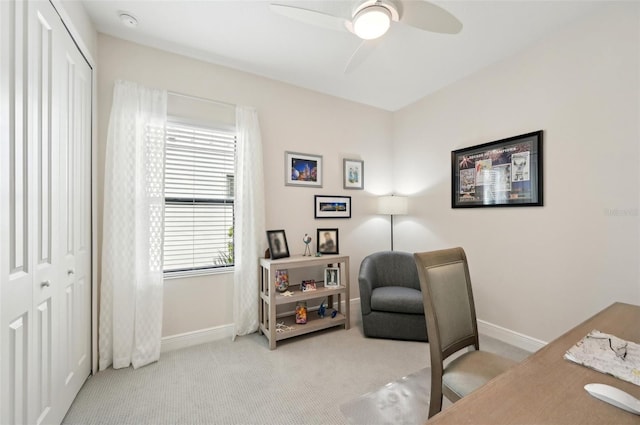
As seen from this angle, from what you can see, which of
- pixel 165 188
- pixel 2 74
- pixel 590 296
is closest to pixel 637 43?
pixel 590 296

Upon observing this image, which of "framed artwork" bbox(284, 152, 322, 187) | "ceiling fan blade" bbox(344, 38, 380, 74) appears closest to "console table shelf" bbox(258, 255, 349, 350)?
"framed artwork" bbox(284, 152, 322, 187)

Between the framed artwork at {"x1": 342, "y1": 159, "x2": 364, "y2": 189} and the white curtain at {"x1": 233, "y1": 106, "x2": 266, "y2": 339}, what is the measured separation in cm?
117

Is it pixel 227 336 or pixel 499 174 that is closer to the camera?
pixel 499 174

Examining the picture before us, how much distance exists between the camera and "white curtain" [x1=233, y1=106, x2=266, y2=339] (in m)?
2.70

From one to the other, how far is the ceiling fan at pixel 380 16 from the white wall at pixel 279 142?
4.68 ft

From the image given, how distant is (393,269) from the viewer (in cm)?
319

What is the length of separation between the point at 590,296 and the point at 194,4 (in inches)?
148

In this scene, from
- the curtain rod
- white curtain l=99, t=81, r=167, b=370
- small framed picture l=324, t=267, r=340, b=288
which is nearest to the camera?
white curtain l=99, t=81, r=167, b=370

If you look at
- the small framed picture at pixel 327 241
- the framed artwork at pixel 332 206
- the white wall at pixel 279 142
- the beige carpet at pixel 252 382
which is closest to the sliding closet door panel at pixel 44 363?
the beige carpet at pixel 252 382

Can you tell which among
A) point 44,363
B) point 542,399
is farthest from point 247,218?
point 542,399

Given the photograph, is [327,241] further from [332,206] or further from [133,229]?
[133,229]

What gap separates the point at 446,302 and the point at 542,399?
62cm

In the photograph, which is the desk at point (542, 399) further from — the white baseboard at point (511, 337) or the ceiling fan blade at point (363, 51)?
the ceiling fan blade at point (363, 51)

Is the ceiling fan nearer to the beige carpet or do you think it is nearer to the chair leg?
the chair leg
